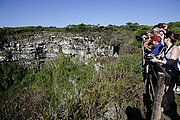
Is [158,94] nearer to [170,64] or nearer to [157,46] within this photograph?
[170,64]

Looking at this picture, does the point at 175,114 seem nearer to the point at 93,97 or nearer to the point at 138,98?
the point at 138,98

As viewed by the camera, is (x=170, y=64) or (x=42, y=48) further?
(x=42, y=48)

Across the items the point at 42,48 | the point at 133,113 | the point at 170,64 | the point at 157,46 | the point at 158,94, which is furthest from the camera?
the point at 42,48

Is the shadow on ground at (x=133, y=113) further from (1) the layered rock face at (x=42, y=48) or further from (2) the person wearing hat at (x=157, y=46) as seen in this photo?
(1) the layered rock face at (x=42, y=48)

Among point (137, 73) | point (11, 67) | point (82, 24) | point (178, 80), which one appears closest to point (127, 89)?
point (137, 73)

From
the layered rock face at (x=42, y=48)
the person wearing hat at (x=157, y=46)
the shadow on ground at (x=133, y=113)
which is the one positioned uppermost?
the person wearing hat at (x=157, y=46)

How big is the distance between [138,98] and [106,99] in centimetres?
96

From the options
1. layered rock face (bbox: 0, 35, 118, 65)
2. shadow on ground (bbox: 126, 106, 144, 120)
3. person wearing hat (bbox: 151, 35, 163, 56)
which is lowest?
layered rock face (bbox: 0, 35, 118, 65)

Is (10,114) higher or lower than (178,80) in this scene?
lower

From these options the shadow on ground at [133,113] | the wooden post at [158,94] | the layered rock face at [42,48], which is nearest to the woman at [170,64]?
the shadow on ground at [133,113]

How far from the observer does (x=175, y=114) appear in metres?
5.56

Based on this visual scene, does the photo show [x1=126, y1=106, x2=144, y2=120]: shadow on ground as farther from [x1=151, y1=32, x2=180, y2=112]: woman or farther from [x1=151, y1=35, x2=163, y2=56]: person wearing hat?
[x1=151, y1=35, x2=163, y2=56]: person wearing hat

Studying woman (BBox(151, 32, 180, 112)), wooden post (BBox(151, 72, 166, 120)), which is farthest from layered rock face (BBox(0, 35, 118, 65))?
wooden post (BBox(151, 72, 166, 120))

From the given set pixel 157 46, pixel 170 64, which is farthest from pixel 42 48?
pixel 170 64
